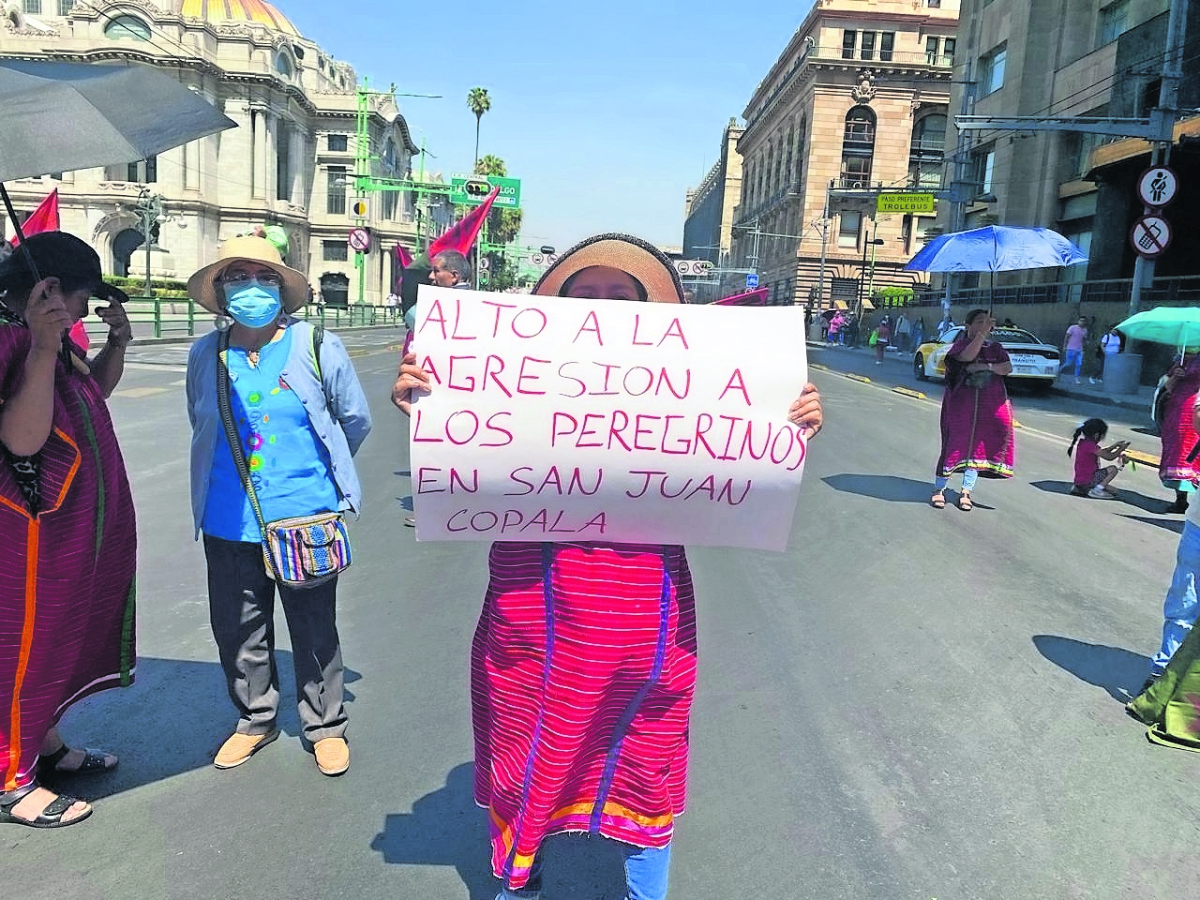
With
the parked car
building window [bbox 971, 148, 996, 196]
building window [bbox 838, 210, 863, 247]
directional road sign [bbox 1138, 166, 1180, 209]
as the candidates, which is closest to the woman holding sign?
the parked car

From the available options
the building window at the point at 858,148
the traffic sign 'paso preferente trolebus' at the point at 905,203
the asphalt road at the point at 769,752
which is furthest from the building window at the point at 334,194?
the asphalt road at the point at 769,752

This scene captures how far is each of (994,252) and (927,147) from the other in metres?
68.3

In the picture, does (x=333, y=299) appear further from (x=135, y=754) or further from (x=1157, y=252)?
(x=135, y=754)

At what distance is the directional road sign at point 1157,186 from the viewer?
1792cm

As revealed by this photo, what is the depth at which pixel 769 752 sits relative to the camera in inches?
132

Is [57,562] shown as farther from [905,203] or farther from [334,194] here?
[334,194]

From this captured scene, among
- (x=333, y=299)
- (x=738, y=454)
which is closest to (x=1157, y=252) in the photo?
(x=738, y=454)

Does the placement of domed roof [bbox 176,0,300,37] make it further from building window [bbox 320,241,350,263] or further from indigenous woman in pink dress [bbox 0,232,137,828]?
indigenous woman in pink dress [bbox 0,232,137,828]

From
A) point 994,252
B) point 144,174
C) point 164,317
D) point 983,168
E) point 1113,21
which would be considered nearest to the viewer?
point 994,252

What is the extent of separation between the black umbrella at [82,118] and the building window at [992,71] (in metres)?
40.3

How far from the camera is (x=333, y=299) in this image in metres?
70.5

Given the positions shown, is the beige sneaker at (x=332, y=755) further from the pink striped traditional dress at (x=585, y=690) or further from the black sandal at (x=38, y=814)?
the pink striped traditional dress at (x=585, y=690)

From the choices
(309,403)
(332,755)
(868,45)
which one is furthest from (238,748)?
(868,45)

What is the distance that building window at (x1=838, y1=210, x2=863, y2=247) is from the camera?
6588 cm
